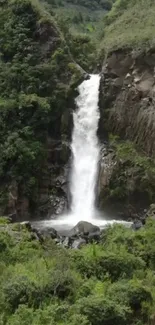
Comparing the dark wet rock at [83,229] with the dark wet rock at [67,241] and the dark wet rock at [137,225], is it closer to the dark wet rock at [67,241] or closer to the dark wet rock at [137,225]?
the dark wet rock at [67,241]

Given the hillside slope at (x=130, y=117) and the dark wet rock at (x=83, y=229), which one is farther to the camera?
the hillside slope at (x=130, y=117)

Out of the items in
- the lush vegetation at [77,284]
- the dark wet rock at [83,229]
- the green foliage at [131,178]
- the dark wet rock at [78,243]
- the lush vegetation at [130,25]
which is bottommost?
the lush vegetation at [77,284]

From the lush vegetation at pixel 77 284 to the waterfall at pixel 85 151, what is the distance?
1434 cm

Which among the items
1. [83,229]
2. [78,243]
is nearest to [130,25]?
[83,229]

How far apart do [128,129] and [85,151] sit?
3.38 m

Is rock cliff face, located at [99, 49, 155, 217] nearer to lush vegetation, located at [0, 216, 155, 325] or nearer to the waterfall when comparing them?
the waterfall

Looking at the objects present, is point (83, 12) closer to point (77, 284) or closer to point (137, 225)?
point (137, 225)

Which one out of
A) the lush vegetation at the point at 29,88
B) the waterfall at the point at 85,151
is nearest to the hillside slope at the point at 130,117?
the waterfall at the point at 85,151

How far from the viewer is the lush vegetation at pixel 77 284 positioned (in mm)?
14430

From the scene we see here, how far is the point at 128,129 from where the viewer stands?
125ft

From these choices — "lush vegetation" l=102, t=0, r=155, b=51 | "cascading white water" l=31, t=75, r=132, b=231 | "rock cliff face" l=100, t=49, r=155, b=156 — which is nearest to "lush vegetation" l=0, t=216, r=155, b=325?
"cascading white water" l=31, t=75, r=132, b=231

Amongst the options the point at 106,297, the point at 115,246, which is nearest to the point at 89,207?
the point at 115,246

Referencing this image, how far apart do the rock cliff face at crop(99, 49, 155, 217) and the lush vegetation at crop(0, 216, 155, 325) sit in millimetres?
13822

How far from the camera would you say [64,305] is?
14922 millimetres
